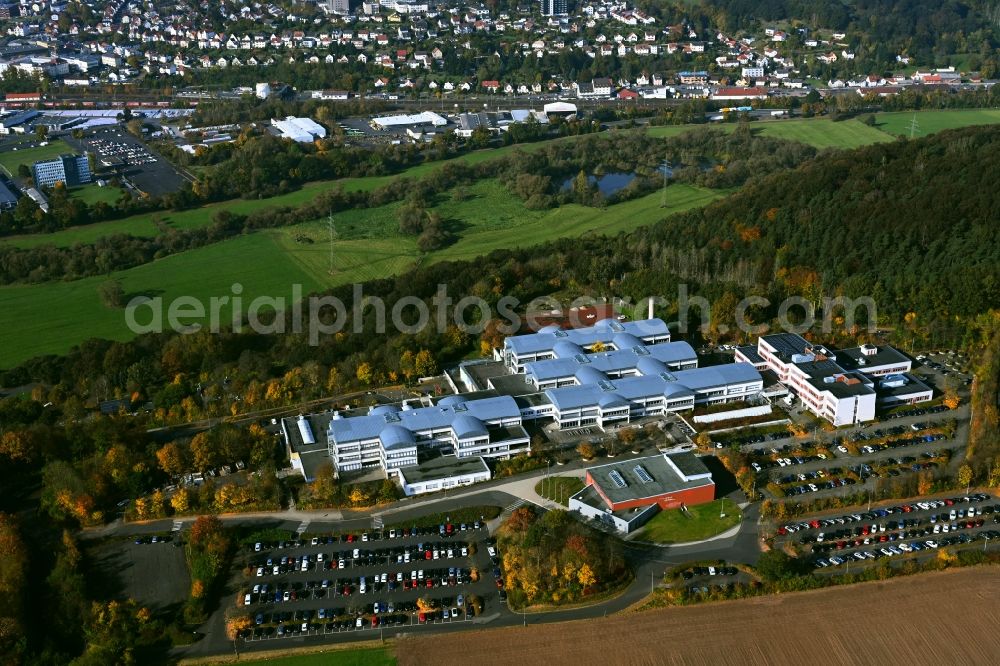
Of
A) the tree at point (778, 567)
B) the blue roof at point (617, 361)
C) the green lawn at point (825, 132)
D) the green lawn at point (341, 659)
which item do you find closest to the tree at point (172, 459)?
the green lawn at point (341, 659)

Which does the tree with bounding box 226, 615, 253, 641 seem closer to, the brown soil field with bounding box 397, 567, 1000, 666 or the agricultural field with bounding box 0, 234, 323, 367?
the brown soil field with bounding box 397, 567, 1000, 666

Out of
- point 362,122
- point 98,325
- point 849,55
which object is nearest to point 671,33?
point 849,55

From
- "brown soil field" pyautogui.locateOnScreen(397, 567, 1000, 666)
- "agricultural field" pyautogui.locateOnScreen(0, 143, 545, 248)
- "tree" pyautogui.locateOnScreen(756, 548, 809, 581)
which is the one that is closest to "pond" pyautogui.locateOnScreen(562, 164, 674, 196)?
"agricultural field" pyautogui.locateOnScreen(0, 143, 545, 248)

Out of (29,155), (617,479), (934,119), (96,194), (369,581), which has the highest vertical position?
(934,119)

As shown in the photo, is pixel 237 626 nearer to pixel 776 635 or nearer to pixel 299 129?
pixel 776 635

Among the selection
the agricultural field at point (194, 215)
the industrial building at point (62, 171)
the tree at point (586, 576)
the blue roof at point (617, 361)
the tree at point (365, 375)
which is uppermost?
the industrial building at point (62, 171)

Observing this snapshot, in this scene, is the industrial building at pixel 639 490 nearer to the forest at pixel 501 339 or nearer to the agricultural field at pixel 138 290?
the forest at pixel 501 339

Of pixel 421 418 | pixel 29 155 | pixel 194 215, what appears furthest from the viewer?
pixel 29 155

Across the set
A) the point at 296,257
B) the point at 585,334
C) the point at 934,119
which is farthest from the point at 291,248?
the point at 934,119
